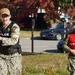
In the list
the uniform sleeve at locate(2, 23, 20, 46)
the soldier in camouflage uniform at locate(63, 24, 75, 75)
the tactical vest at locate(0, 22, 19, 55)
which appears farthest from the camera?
the soldier in camouflage uniform at locate(63, 24, 75, 75)

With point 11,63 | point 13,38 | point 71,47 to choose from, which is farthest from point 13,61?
point 71,47

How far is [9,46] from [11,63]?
34cm

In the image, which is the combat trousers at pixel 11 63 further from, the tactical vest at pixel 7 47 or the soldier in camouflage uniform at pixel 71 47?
the soldier in camouflage uniform at pixel 71 47

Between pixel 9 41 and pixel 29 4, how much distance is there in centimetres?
733

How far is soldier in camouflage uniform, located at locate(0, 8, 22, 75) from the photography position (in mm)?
7461

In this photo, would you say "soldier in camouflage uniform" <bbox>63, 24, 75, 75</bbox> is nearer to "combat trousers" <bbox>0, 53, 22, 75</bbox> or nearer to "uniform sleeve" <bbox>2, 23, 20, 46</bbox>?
"combat trousers" <bbox>0, 53, 22, 75</bbox>

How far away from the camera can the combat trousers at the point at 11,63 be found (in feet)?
25.1

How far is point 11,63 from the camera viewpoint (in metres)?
7.67

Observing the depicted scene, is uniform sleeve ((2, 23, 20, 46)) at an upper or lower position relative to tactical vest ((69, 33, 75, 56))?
upper

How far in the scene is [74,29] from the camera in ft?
27.2

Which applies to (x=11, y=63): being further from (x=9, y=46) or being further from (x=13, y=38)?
(x=13, y=38)

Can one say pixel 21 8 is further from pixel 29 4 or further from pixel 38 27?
pixel 38 27

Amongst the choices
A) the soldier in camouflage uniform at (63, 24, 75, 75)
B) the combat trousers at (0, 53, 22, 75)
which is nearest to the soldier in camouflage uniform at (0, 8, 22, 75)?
the combat trousers at (0, 53, 22, 75)

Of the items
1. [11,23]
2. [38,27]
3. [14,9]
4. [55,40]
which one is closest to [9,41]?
[11,23]
